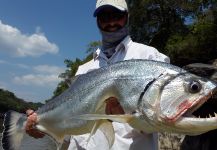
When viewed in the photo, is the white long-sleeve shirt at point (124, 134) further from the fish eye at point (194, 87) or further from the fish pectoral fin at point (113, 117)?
the fish eye at point (194, 87)

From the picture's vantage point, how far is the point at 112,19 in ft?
16.0

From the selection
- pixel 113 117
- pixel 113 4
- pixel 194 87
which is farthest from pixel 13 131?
pixel 194 87

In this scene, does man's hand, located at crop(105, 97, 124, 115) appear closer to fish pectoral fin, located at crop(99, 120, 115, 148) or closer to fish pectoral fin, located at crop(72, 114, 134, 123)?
fish pectoral fin, located at crop(99, 120, 115, 148)

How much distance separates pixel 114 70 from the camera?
4.02 metres

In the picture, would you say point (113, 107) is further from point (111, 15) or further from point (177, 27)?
point (177, 27)

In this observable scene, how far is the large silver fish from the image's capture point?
3.51 metres

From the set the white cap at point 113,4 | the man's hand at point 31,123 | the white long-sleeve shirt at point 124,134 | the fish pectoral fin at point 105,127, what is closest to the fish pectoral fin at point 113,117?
the fish pectoral fin at point 105,127

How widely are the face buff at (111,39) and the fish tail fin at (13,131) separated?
1.15 m

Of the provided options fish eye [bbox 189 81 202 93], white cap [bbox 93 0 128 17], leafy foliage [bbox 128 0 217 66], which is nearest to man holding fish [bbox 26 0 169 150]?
white cap [bbox 93 0 128 17]

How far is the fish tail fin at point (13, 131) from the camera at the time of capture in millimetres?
4719

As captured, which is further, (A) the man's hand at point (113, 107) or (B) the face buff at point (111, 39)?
(B) the face buff at point (111, 39)

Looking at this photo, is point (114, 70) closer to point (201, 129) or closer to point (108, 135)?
point (108, 135)

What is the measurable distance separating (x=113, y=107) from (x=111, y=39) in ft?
3.74

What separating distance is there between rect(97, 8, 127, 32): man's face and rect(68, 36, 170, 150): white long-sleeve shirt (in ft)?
0.58
